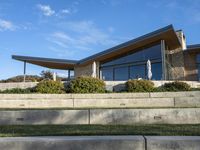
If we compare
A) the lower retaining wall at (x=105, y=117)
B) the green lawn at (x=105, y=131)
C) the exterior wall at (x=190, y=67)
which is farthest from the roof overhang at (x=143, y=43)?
the green lawn at (x=105, y=131)

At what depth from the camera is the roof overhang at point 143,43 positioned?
24.7 meters

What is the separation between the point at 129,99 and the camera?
1623 cm

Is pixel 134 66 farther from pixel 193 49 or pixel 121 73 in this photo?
pixel 193 49

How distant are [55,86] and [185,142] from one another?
45.3 feet

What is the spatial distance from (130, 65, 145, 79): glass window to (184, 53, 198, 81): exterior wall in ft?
12.2

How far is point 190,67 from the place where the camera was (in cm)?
2670

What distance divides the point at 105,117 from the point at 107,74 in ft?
66.2

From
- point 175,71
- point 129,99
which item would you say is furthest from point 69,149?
point 175,71

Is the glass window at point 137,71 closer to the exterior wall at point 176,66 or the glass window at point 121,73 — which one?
the glass window at point 121,73

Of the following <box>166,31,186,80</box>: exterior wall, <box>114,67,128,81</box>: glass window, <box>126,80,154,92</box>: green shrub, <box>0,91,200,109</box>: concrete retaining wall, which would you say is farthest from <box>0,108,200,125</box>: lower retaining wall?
<box>114,67,128,81</box>: glass window

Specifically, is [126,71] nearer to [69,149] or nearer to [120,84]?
[120,84]

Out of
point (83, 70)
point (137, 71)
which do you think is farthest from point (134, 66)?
point (83, 70)

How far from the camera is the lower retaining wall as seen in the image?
971 cm

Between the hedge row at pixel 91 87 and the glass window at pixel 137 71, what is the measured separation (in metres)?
8.82
